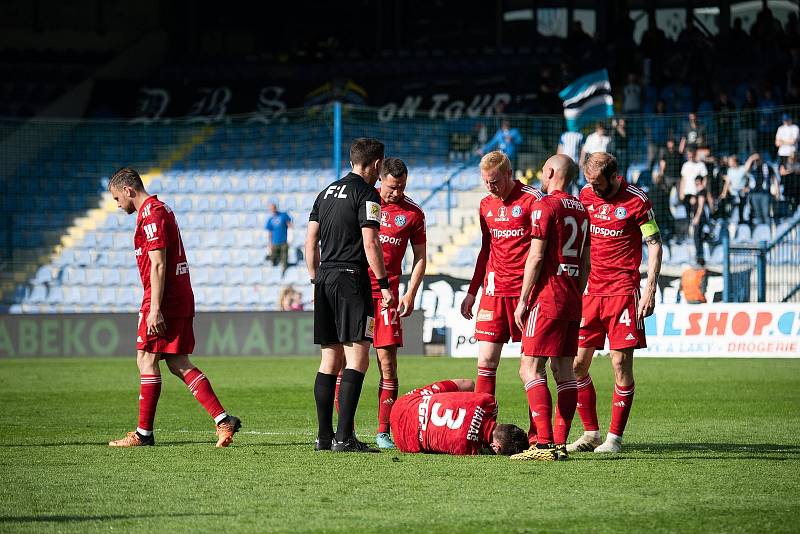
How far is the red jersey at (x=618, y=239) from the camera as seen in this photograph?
871 cm

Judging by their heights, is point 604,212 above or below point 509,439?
above

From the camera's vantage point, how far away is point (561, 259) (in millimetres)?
8000

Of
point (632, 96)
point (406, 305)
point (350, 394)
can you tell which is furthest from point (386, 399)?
point (632, 96)

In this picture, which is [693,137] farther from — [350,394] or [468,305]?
[350,394]

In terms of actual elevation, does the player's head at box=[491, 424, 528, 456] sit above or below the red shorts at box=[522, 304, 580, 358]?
below

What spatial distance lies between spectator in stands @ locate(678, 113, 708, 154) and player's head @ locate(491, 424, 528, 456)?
54.2 ft

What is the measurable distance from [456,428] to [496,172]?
1.73 meters

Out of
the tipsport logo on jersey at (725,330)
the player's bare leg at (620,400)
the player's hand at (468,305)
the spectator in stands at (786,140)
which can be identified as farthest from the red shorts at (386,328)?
the spectator in stands at (786,140)

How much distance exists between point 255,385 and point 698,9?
723 inches

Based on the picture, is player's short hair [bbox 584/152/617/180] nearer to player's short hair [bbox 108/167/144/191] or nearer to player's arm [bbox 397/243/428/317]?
player's arm [bbox 397/243/428/317]

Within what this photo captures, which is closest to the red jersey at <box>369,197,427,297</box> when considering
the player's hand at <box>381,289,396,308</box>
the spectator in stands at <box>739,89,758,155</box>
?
the player's hand at <box>381,289,396,308</box>

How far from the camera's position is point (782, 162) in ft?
75.9

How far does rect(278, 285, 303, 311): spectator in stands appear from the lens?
76.1 feet

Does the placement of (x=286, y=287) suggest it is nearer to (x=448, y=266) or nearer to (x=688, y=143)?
(x=448, y=266)
